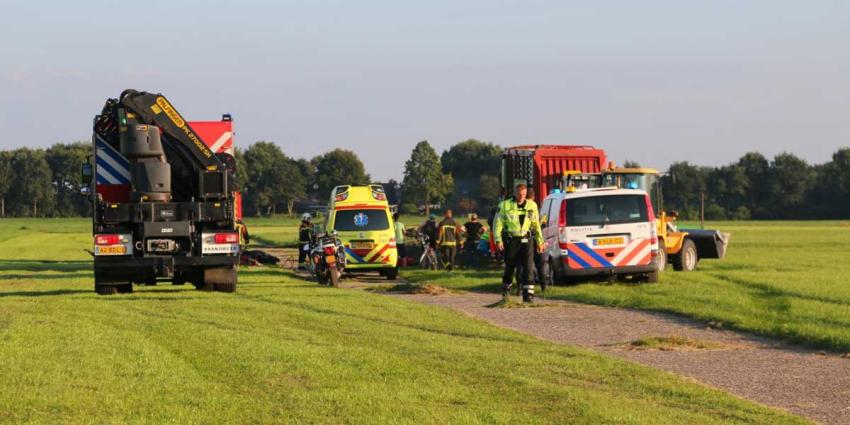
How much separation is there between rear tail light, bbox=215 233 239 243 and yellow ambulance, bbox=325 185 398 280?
8.99 m

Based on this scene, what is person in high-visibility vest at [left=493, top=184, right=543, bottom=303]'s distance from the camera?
1934 cm

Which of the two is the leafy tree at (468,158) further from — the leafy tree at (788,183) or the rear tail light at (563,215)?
the rear tail light at (563,215)

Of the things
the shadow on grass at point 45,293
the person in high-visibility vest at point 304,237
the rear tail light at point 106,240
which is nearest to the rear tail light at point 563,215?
the rear tail light at point 106,240

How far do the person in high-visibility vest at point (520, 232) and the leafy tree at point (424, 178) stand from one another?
386ft

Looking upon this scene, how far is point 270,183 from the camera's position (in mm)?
151625

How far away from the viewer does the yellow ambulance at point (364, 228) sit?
30203 mm

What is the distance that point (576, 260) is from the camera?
2362 cm

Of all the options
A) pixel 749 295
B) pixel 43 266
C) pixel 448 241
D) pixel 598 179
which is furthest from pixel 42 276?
pixel 749 295

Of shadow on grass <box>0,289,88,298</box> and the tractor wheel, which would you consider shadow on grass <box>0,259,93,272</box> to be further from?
the tractor wheel

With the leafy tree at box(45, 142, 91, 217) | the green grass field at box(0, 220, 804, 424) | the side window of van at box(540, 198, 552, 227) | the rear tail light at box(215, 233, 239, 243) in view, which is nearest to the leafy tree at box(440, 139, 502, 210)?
the leafy tree at box(45, 142, 91, 217)

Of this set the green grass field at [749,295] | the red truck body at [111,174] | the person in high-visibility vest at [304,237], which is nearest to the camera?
the green grass field at [749,295]

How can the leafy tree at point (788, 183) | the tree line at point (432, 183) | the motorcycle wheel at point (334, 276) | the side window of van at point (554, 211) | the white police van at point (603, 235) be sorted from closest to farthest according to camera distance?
the white police van at point (603, 235) < the side window of van at point (554, 211) < the motorcycle wheel at point (334, 276) < the tree line at point (432, 183) < the leafy tree at point (788, 183)

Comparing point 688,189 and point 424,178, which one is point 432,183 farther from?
point 688,189

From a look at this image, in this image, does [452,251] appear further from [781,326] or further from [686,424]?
[686,424]
